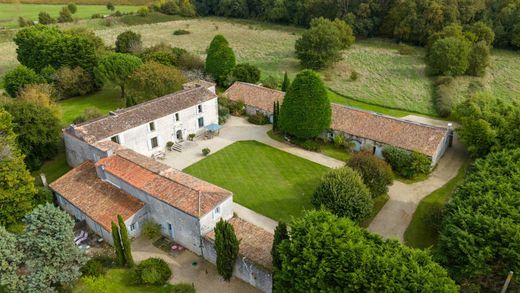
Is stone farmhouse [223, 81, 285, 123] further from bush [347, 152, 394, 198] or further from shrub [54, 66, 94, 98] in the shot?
shrub [54, 66, 94, 98]

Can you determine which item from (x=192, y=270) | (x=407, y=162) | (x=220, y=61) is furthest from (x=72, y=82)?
(x=407, y=162)

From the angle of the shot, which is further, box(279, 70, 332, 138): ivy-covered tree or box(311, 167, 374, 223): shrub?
box(279, 70, 332, 138): ivy-covered tree

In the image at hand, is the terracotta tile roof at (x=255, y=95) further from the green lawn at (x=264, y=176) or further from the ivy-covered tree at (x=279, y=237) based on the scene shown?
the ivy-covered tree at (x=279, y=237)

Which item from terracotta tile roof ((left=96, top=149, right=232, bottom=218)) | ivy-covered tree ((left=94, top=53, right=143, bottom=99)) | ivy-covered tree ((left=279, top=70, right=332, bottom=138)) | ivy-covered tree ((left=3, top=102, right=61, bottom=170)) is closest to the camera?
terracotta tile roof ((left=96, top=149, right=232, bottom=218))

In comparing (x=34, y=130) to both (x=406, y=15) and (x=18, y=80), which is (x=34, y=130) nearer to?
(x=18, y=80)

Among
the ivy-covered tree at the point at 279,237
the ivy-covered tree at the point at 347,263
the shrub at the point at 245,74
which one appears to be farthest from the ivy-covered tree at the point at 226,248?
the shrub at the point at 245,74

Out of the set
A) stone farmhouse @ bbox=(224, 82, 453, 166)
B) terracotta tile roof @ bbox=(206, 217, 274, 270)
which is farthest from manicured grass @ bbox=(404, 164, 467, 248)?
terracotta tile roof @ bbox=(206, 217, 274, 270)

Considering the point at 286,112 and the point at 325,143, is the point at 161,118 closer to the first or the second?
the point at 286,112
